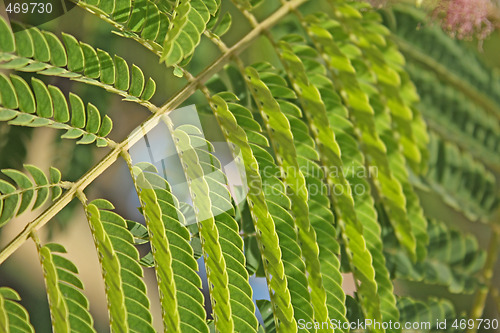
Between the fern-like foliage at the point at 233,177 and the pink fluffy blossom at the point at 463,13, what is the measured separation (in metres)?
0.16

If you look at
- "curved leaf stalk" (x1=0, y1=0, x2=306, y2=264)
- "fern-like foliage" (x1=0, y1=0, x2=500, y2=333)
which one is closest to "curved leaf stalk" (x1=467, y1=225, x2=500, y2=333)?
"fern-like foliage" (x1=0, y1=0, x2=500, y2=333)

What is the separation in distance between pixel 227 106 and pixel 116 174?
0.32m

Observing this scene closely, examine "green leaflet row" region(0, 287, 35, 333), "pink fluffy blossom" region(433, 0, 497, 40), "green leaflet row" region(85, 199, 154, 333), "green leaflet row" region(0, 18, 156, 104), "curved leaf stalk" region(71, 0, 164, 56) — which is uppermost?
"pink fluffy blossom" region(433, 0, 497, 40)

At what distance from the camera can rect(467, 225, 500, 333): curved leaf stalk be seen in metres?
1.14

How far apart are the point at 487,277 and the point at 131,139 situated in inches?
36.2

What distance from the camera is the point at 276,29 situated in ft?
3.57

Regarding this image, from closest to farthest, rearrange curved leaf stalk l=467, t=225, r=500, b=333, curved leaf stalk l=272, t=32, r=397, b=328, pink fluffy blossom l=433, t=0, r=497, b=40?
curved leaf stalk l=272, t=32, r=397, b=328 < pink fluffy blossom l=433, t=0, r=497, b=40 < curved leaf stalk l=467, t=225, r=500, b=333

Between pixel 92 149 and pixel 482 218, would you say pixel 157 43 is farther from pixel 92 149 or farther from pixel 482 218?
pixel 482 218

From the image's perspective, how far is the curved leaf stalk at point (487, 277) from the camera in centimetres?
114

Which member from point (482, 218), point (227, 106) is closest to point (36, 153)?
point (227, 106)

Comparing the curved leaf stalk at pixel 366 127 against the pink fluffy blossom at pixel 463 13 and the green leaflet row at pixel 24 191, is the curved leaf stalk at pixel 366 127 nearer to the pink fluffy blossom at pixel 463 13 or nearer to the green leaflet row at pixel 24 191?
the pink fluffy blossom at pixel 463 13

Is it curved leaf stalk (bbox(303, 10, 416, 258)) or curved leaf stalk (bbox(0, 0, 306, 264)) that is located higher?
curved leaf stalk (bbox(303, 10, 416, 258))

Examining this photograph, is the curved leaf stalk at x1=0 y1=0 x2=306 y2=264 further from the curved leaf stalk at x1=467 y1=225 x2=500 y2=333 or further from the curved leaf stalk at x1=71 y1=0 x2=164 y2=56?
the curved leaf stalk at x1=467 y1=225 x2=500 y2=333

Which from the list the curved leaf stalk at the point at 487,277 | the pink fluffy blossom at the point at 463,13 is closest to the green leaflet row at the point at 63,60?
the pink fluffy blossom at the point at 463,13
